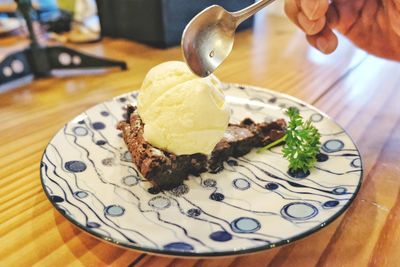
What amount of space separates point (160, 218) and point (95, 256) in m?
0.13

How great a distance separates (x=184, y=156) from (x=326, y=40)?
0.64 metres

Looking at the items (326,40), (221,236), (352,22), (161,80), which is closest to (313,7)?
(326,40)

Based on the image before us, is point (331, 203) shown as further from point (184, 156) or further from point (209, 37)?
point (209, 37)

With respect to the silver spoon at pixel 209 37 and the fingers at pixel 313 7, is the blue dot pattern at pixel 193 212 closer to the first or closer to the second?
the silver spoon at pixel 209 37

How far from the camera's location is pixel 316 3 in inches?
39.3

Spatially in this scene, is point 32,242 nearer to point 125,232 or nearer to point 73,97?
point 125,232

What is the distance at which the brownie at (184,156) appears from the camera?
748mm

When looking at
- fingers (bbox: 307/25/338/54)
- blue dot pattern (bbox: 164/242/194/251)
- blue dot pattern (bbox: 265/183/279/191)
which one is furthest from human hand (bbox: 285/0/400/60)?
blue dot pattern (bbox: 164/242/194/251)

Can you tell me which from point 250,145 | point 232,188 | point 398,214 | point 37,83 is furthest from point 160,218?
point 37,83

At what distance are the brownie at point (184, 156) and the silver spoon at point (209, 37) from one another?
0.62 feet

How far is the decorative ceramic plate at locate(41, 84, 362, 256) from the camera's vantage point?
0.57 metres

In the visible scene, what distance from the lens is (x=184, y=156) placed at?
0.81 m

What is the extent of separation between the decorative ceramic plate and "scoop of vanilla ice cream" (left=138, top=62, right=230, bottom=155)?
8 centimetres

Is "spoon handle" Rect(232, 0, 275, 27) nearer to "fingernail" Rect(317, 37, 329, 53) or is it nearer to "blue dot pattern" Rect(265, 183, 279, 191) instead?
"fingernail" Rect(317, 37, 329, 53)
